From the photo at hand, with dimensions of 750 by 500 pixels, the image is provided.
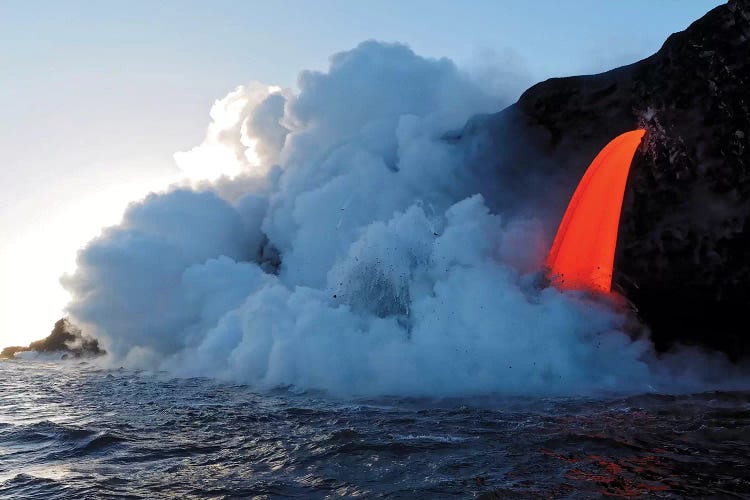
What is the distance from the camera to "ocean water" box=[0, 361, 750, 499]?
6336mm

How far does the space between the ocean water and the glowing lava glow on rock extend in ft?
17.7

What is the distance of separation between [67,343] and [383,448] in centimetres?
3123

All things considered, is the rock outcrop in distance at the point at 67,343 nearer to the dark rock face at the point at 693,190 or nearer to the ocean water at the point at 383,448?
the ocean water at the point at 383,448

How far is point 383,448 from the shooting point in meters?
7.94

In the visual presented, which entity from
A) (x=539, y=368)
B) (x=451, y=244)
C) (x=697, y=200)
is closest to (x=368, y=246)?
(x=451, y=244)

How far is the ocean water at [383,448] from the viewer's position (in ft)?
Answer: 20.8

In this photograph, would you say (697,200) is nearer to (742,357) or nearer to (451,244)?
(742,357)

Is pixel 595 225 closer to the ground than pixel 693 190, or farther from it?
closer to the ground

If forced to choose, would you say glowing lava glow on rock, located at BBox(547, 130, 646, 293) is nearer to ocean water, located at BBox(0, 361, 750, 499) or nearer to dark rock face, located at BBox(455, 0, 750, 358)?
dark rock face, located at BBox(455, 0, 750, 358)

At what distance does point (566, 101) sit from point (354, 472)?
1644 centimetres

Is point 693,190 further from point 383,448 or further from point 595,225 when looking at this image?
point 383,448

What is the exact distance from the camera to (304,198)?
80.9 feet

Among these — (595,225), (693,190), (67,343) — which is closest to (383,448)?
(693,190)

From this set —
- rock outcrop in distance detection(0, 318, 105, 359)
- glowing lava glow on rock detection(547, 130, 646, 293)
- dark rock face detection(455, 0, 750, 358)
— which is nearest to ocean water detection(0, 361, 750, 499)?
dark rock face detection(455, 0, 750, 358)
